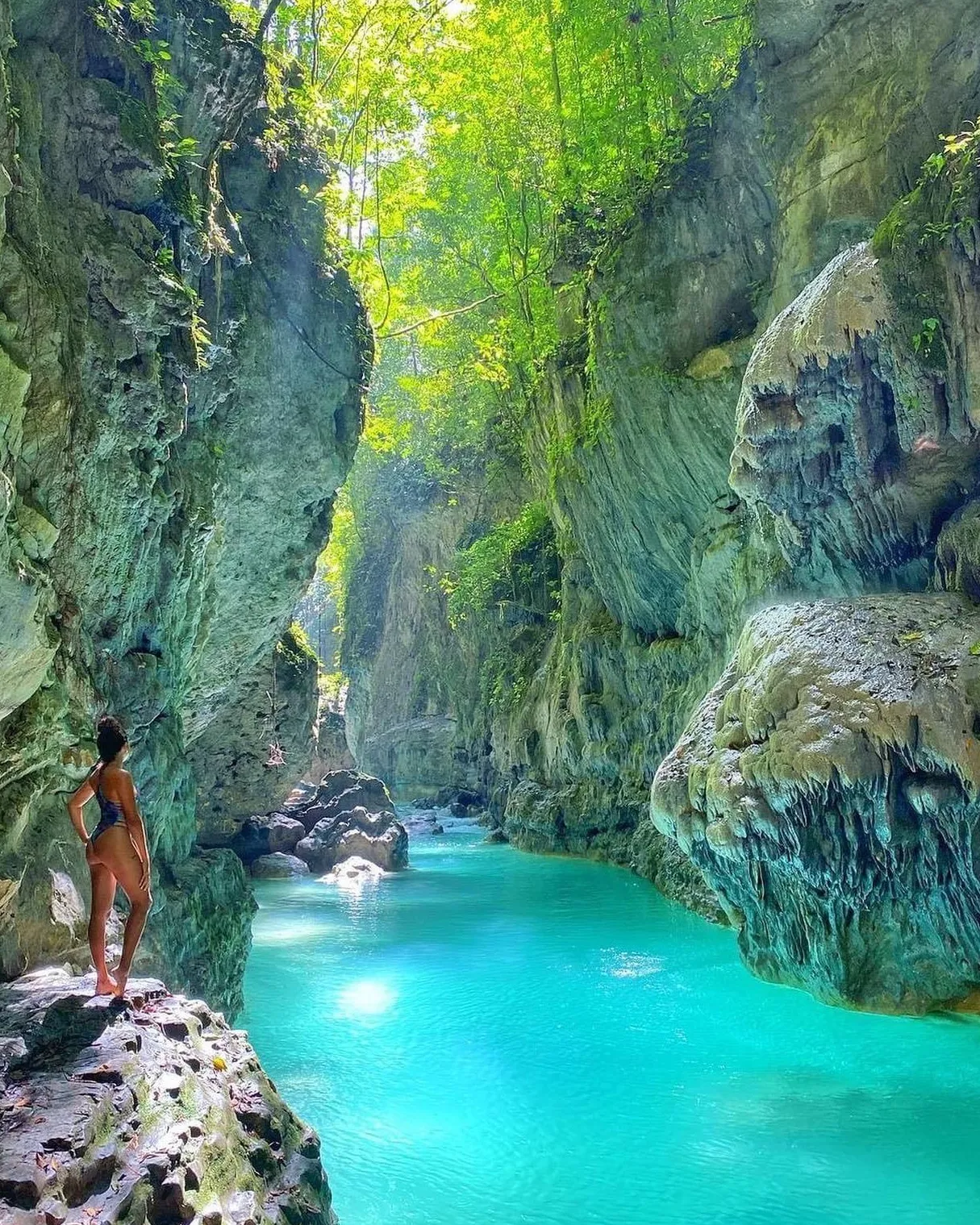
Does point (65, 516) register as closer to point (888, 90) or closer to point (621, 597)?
point (888, 90)

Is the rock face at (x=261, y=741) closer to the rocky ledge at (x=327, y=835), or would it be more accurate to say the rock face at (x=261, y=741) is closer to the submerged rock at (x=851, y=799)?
the rocky ledge at (x=327, y=835)

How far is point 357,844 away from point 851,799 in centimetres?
1606

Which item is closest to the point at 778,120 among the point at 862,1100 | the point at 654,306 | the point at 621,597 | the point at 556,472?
the point at 654,306

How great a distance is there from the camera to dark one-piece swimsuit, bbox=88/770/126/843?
5059 mm

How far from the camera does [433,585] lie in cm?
3712

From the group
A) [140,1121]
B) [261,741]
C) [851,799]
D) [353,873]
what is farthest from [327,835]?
[140,1121]

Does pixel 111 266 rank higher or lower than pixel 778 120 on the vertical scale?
lower

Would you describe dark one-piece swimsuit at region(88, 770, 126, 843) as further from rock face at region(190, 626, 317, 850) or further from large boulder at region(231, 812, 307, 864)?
large boulder at region(231, 812, 307, 864)

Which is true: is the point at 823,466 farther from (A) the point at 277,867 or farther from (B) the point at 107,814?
(A) the point at 277,867

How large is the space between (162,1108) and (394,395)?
35248mm

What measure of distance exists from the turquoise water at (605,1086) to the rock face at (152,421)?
216 centimetres

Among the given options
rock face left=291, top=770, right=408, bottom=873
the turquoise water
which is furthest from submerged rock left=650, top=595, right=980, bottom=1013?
rock face left=291, top=770, right=408, bottom=873

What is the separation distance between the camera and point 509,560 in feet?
89.7

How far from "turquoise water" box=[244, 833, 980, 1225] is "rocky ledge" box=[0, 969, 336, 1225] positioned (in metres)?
1.88
